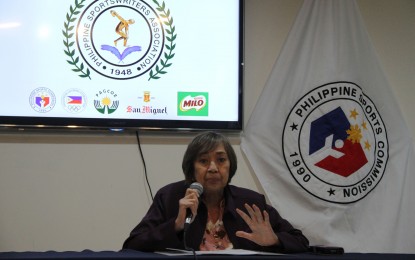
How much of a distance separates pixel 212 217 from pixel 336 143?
118 cm

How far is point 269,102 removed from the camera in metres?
3.08

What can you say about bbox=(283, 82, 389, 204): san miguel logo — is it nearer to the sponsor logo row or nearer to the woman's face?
the sponsor logo row

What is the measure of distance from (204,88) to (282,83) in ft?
1.66

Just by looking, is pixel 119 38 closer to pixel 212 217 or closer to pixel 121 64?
pixel 121 64

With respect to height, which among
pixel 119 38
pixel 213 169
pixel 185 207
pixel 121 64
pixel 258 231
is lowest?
pixel 258 231

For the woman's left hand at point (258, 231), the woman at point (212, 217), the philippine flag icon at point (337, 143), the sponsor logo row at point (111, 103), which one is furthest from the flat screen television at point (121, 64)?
the woman's left hand at point (258, 231)

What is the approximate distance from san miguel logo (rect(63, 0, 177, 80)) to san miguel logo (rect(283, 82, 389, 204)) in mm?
897

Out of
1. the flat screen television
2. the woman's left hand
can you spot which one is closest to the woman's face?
the woman's left hand

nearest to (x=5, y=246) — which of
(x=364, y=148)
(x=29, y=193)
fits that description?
(x=29, y=193)

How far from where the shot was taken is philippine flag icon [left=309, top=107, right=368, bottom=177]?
304 cm

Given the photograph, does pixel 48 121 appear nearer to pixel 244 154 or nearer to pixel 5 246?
pixel 5 246

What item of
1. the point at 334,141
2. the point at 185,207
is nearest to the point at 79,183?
the point at 185,207

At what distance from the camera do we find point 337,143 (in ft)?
10.1

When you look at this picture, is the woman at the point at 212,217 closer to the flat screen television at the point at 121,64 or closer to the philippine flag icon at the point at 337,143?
the flat screen television at the point at 121,64
